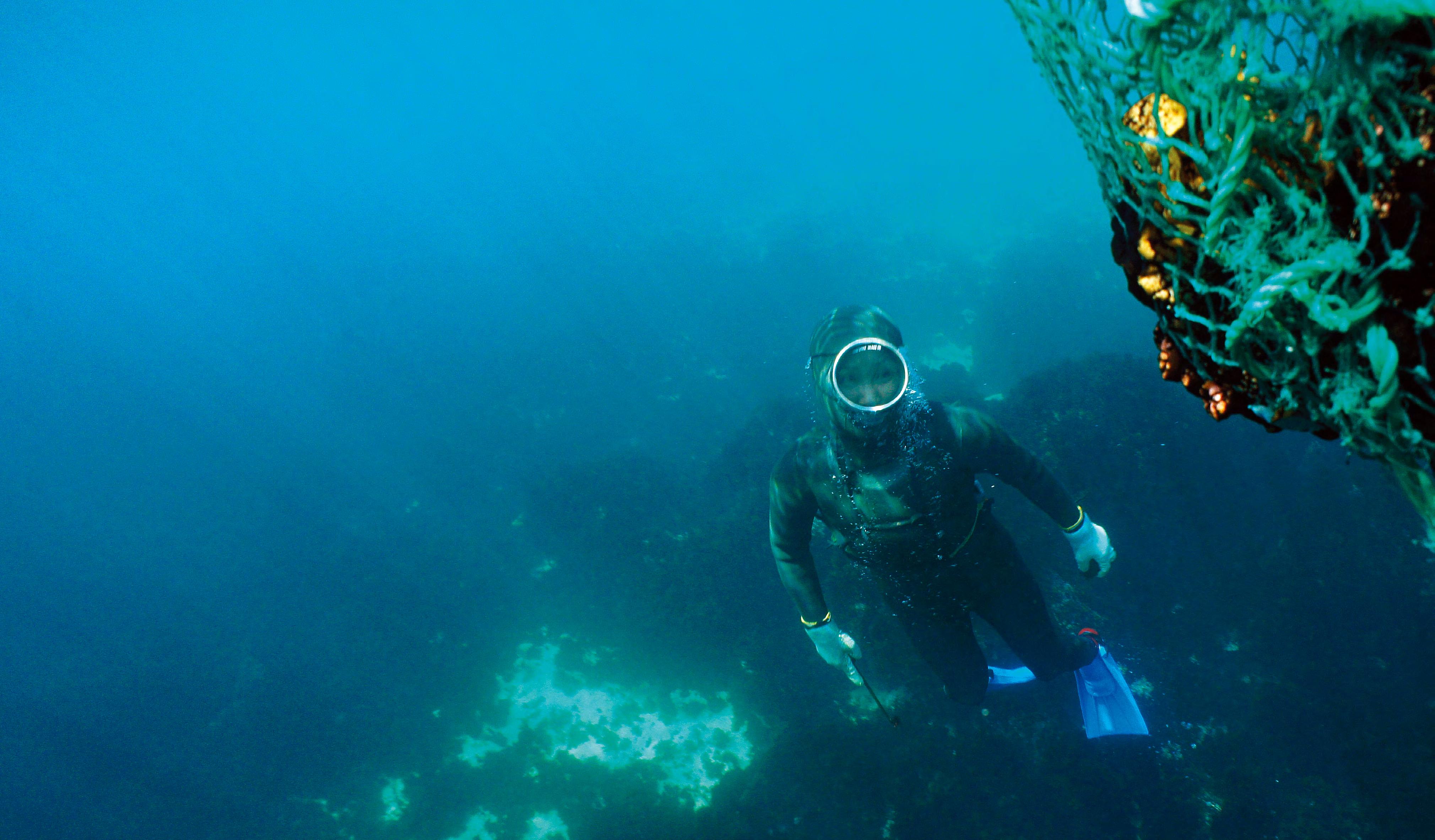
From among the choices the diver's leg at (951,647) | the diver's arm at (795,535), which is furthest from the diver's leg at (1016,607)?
the diver's arm at (795,535)

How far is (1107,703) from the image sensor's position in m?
5.49

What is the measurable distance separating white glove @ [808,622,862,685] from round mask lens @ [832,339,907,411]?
2.22 meters

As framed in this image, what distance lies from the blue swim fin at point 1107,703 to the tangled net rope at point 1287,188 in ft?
17.2

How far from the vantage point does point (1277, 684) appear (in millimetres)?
5621

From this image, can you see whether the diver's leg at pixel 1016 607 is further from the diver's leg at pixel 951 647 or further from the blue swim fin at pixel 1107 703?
the blue swim fin at pixel 1107 703

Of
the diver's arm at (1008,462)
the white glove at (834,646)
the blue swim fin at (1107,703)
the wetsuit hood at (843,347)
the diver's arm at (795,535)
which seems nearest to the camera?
the wetsuit hood at (843,347)

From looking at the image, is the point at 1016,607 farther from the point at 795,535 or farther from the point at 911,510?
the point at 795,535

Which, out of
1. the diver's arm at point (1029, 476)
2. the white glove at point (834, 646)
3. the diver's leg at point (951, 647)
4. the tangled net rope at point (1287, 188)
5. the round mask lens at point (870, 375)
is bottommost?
the tangled net rope at point (1287, 188)

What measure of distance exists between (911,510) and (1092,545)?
1.85 m

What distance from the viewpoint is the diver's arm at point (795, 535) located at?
409 centimetres

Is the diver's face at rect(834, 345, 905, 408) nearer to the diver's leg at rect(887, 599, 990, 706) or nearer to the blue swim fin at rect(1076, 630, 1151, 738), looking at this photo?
the diver's leg at rect(887, 599, 990, 706)

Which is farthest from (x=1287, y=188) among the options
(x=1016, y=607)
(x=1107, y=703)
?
(x=1107, y=703)

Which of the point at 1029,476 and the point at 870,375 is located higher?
the point at 870,375

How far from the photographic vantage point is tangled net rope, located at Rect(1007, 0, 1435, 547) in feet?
2.83
